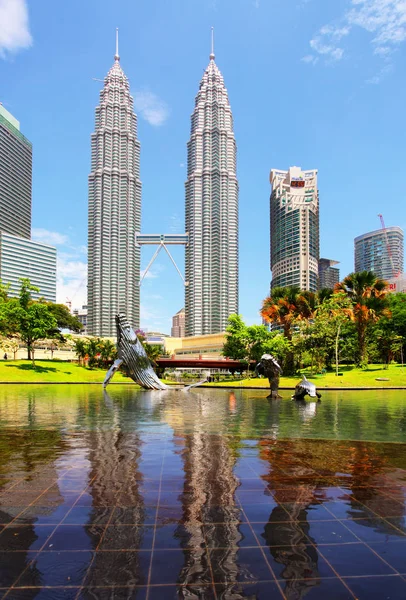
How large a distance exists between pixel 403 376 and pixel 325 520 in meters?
47.0

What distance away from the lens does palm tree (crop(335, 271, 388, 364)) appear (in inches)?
2035

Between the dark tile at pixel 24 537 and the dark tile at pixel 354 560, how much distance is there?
2.95m

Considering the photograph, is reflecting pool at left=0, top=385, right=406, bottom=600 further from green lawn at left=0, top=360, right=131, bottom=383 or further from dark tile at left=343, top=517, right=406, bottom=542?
green lawn at left=0, top=360, right=131, bottom=383

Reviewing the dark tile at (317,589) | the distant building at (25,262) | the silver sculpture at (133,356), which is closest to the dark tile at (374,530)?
the dark tile at (317,589)

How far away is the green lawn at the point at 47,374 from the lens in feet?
175

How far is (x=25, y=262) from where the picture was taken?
7362 inches

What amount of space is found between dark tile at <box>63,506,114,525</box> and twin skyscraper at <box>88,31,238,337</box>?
504 ft

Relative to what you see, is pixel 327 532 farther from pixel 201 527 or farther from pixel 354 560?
pixel 201 527

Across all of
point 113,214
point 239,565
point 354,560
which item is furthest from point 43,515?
point 113,214

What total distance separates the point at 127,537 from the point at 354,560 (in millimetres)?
2326

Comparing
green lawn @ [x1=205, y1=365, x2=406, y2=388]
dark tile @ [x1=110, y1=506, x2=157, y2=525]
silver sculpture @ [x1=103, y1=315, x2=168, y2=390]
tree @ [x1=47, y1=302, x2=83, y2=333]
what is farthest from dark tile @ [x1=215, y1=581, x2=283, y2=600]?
tree @ [x1=47, y1=302, x2=83, y2=333]

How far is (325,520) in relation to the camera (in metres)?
5.34

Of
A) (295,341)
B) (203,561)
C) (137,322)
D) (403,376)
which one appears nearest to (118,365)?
(295,341)

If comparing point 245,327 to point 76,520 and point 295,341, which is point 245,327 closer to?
point 295,341
